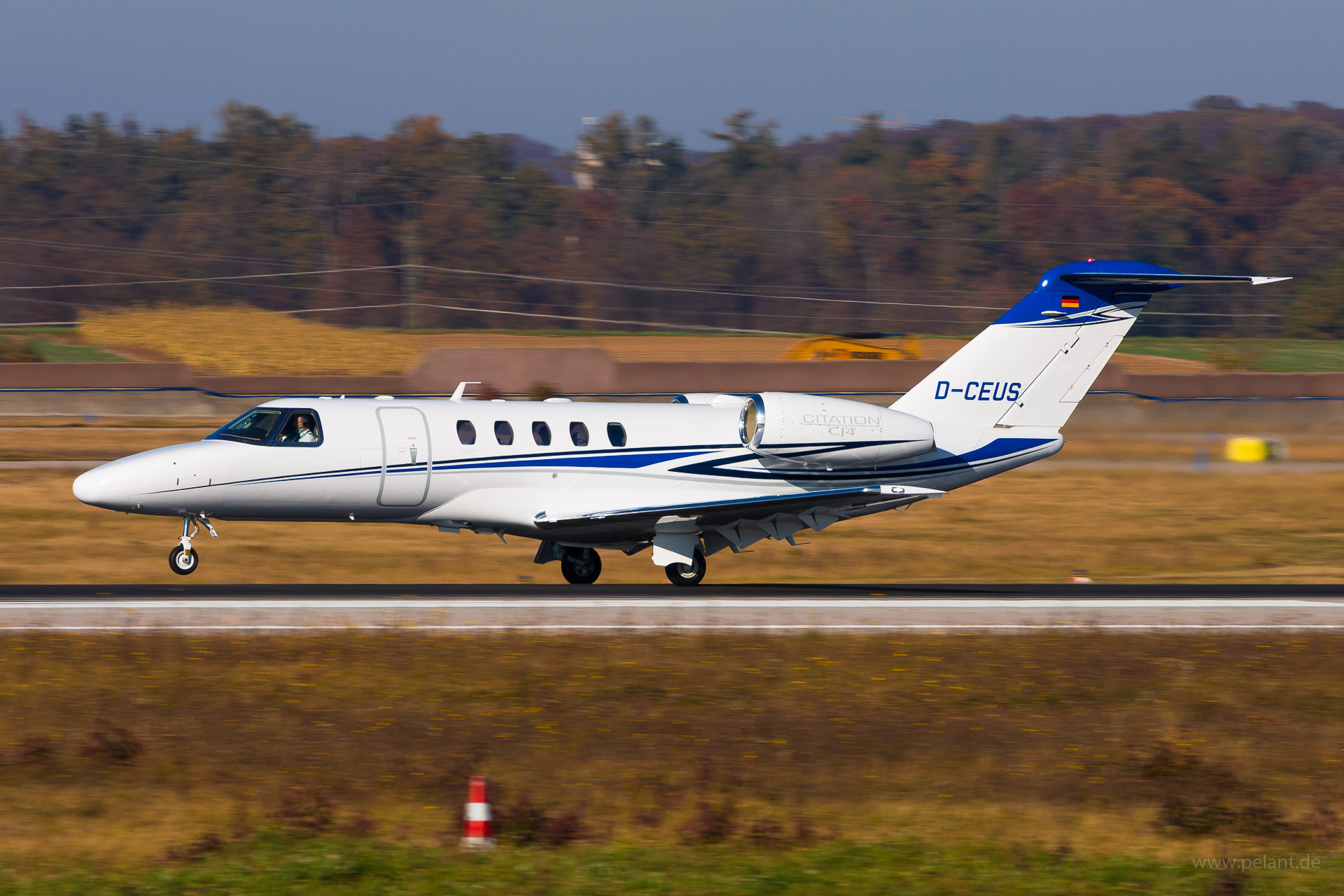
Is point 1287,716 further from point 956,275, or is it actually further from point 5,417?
point 956,275

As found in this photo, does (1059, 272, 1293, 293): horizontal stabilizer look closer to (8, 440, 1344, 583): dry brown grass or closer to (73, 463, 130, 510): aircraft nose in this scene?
(8, 440, 1344, 583): dry brown grass

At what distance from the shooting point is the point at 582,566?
25500 millimetres

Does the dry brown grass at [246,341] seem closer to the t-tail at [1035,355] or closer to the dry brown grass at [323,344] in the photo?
the dry brown grass at [323,344]

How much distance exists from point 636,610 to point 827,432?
206 inches

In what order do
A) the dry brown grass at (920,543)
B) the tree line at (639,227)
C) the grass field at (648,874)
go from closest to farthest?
the grass field at (648,874)
the dry brown grass at (920,543)
the tree line at (639,227)

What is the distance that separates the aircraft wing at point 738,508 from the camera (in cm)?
2322

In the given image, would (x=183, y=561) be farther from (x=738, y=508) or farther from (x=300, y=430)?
(x=738, y=508)

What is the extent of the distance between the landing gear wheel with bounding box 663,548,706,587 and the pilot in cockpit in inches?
245

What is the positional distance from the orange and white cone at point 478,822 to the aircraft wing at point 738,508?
1235 centimetres

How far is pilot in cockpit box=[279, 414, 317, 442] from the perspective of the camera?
74.7 ft

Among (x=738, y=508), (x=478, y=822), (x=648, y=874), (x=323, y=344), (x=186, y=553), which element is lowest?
(x=648, y=874)

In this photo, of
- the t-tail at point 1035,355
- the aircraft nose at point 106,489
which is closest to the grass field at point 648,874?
the aircraft nose at point 106,489

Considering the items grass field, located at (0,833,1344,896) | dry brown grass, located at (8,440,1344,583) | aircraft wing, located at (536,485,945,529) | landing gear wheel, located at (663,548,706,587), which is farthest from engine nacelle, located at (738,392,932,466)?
grass field, located at (0,833,1344,896)

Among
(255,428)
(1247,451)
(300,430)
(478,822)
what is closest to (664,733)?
(478,822)
